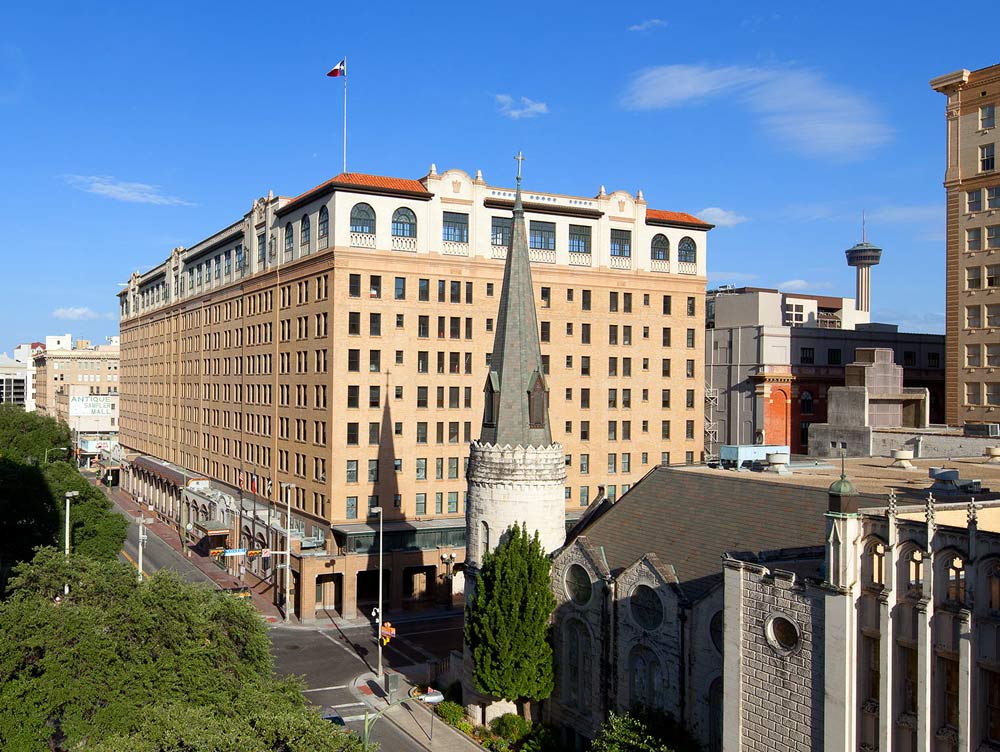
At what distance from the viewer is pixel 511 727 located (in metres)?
43.6

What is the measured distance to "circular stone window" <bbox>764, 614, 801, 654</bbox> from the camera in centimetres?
2870

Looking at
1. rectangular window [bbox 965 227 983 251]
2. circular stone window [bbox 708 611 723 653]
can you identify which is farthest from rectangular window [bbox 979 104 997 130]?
circular stone window [bbox 708 611 723 653]

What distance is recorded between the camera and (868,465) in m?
48.8

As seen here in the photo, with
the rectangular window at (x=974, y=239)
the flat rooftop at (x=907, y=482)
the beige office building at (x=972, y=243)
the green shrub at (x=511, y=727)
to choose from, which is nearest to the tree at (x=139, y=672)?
the green shrub at (x=511, y=727)

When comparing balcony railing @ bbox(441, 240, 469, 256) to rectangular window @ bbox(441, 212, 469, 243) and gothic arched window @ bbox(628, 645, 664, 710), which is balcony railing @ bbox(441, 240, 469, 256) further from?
gothic arched window @ bbox(628, 645, 664, 710)

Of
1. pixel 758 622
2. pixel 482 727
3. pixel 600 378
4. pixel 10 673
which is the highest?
pixel 600 378

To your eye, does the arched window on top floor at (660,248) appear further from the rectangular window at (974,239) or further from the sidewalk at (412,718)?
the sidewalk at (412,718)

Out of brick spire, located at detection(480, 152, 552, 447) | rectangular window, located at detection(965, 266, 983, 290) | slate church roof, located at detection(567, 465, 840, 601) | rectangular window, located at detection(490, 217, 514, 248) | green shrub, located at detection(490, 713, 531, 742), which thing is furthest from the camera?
rectangular window, located at detection(490, 217, 514, 248)

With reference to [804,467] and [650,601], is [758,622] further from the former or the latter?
[804,467]

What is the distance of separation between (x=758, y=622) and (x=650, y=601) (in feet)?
27.3

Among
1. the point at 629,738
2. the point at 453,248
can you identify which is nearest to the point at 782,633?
the point at 629,738

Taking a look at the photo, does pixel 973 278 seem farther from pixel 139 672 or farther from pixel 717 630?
pixel 139 672

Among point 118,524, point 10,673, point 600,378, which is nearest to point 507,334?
point 10,673

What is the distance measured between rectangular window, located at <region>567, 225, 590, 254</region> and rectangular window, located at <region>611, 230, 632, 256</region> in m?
2.47
